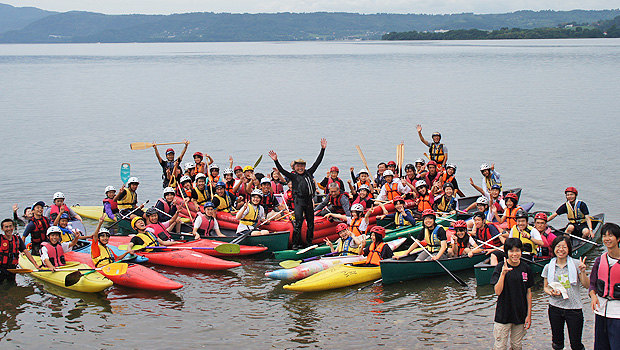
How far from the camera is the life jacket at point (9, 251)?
38.5ft

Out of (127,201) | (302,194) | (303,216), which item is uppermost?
(302,194)

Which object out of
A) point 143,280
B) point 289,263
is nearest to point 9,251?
point 143,280

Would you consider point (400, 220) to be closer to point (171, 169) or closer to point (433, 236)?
point (433, 236)

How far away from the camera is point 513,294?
22.9ft

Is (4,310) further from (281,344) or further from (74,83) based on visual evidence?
(74,83)

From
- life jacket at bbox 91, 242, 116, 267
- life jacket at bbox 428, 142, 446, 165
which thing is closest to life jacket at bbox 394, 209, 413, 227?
life jacket at bbox 428, 142, 446, 165

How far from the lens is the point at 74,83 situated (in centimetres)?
6762

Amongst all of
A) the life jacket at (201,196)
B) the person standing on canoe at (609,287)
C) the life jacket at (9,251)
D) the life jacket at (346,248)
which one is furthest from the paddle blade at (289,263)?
the person standing on canoe at (609,287)

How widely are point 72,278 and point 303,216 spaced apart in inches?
190

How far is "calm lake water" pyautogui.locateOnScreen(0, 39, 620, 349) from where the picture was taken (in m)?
10.4

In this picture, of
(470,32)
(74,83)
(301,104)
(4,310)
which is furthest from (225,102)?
(470,32)

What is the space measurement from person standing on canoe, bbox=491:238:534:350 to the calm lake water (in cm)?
223

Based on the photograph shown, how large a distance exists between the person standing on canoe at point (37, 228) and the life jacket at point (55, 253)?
976 mm

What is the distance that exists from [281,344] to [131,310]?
3.02 metres
